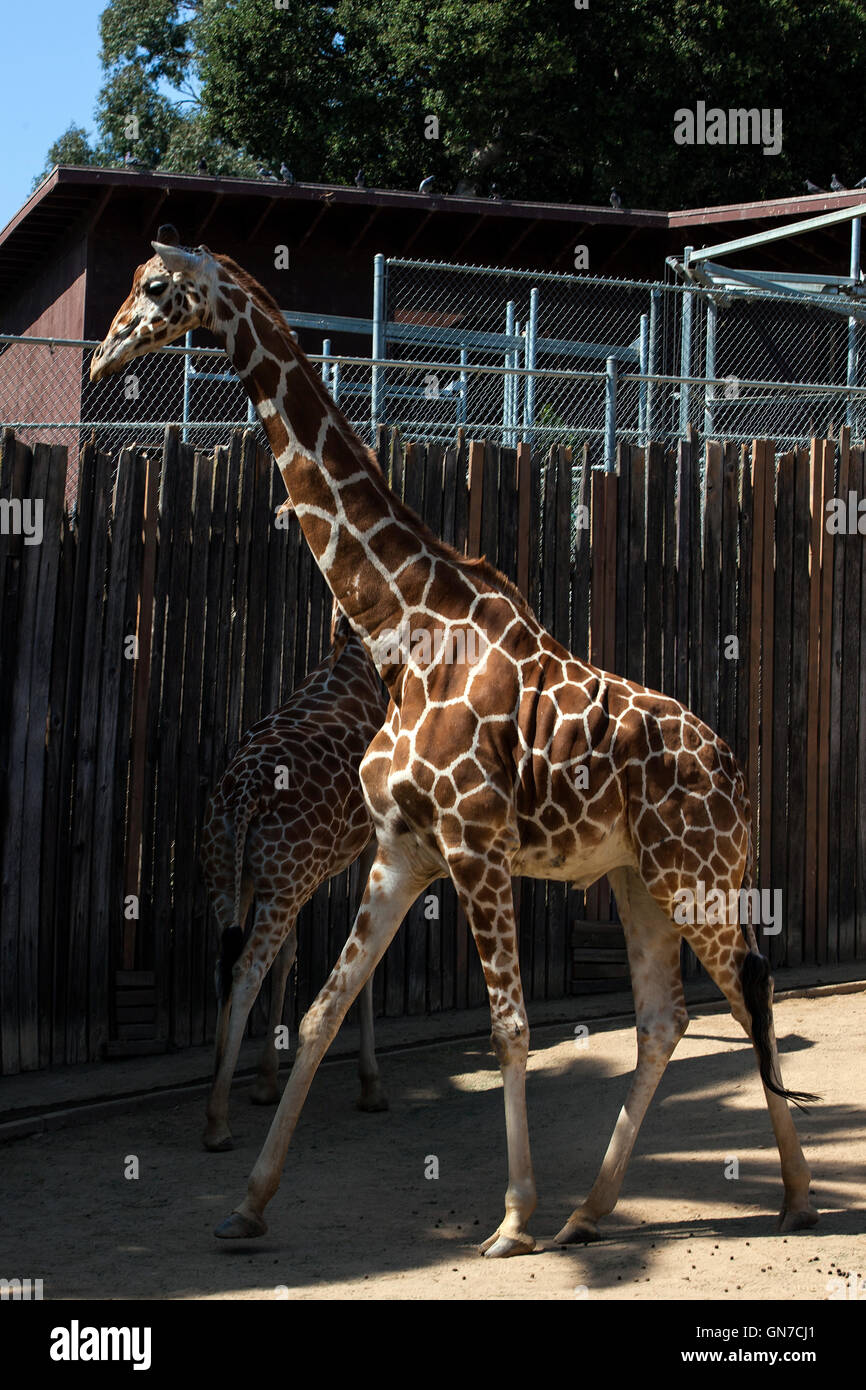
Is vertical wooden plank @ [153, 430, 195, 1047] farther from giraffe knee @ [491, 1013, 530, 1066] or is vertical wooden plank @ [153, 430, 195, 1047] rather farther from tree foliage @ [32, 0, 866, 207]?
tree foliage @ [32, 0, 866, 207]

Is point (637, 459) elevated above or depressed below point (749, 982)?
above

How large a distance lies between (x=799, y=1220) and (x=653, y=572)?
4.65 m

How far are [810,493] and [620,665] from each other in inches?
71.7

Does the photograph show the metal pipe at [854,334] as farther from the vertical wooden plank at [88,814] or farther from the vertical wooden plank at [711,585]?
the vertical wooden plank at [88,814]

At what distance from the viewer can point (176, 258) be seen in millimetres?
5598

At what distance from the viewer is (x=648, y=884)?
5445mm

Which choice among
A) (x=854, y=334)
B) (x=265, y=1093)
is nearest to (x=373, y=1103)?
(x=265, y=1093)

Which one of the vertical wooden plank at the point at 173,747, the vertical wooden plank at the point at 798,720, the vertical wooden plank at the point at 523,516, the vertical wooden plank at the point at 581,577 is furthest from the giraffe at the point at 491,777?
the vertical wooden plank at the point at 798,720

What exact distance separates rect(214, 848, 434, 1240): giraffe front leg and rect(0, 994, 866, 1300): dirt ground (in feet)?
0.50

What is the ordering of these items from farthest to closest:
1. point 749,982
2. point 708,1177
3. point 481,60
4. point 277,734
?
1. point 481,60
2. point 277,734
3. point 708,1177
4. point 749,982

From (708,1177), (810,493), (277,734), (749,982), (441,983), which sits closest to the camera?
(749,982)

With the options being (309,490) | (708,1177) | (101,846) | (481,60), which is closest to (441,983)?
(101,846)

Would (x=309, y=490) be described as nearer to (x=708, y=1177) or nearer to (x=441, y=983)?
(x=708, y=1177)

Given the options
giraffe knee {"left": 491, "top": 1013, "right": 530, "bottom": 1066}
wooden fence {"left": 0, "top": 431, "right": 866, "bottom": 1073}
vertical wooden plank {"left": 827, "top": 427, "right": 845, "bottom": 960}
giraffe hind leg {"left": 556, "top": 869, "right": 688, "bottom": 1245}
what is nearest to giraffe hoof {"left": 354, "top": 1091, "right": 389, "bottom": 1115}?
wooden fence {"left": 0, "top": 431, "right": 866, "bottom": 1073}
